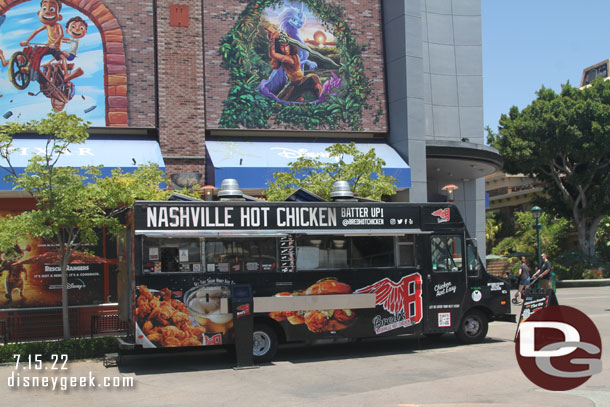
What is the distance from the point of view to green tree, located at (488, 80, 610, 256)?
35844 millimetres

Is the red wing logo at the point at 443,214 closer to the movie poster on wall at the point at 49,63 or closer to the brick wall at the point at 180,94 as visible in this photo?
the brick wall at the point at 180,94

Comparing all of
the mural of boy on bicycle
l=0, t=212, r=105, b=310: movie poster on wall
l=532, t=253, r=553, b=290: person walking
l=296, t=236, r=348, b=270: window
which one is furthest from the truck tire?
the mural of boy on bicycle

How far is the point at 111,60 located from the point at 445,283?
12407 mm

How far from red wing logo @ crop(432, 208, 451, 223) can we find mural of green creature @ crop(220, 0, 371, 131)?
8.92 meters

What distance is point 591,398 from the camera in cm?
854

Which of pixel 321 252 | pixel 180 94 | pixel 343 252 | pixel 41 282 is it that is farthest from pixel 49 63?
pixel 343 252

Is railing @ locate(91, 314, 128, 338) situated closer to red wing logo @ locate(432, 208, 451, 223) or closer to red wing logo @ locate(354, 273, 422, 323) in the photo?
red wing logo @ locate(354, 273, 422, 323)

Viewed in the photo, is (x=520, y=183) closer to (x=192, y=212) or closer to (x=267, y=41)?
(x=267, y=41)

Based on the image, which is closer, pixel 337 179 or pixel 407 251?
pixel 407 251

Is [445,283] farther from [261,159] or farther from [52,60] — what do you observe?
[52,60]

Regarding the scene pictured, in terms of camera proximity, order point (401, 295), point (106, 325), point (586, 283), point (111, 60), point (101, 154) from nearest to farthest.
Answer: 1. point (401, 295)
2. point (106, 325)
3. point (101, 154)
4. point (111, 60)
5. point (586, 283)

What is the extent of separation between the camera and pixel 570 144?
36156 millimetres

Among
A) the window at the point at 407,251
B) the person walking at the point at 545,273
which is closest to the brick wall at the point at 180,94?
the window at the point at 407,251

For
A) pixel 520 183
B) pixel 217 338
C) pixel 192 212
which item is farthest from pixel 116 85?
pixel 520 183
